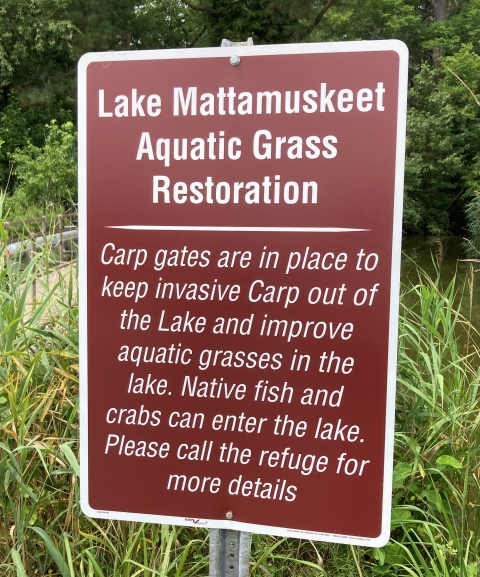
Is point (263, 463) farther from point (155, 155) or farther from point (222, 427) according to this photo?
point (155, 155)

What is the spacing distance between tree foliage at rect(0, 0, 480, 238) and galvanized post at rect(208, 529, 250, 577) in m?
16.5

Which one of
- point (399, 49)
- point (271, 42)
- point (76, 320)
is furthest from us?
point (271, 42)

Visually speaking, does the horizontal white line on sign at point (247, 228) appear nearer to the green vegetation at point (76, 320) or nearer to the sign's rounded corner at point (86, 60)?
the sign's rounded corner at point (86, 60)

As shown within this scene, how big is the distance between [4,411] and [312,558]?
1169 mm

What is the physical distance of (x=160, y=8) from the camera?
2295 cm

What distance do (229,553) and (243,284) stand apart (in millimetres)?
658

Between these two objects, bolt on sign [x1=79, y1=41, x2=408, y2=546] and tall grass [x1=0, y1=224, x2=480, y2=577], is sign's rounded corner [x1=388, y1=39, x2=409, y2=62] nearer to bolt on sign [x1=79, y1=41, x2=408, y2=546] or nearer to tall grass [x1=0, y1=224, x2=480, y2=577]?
bolt on sign [x1=79, y1=41, x2=408, y2=546]

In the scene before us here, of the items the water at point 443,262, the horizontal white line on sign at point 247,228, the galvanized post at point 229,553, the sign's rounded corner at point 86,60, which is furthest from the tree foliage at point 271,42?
the galvanized post at point 229,553

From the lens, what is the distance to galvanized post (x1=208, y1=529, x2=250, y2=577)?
139 cm

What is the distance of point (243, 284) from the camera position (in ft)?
4.35

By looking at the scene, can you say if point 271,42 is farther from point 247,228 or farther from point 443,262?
point 247,228

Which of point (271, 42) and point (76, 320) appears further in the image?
point (271, 42)

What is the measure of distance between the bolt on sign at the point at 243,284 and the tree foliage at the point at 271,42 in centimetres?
1626

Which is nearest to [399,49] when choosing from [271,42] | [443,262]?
[443,262]
